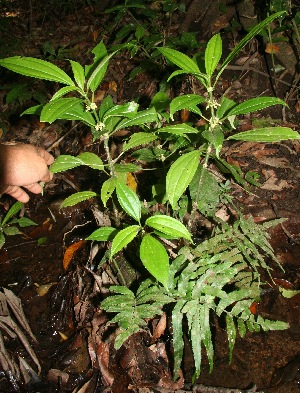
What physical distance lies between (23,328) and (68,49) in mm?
4345

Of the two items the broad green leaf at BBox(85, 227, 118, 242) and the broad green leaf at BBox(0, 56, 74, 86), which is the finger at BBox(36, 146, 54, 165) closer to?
the broad green leaf at BBox(85, 227, 118, 242)

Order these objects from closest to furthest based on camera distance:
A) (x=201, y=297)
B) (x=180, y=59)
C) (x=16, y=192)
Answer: (x=180, y=59), (x=201, y=297), (x=16, y=192)

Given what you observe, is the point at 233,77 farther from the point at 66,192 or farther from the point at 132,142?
the point at 132,142

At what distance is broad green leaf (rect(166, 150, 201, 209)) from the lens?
1.58 metres

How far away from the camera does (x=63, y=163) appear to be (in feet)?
6.28

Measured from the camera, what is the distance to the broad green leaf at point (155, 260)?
1.60 metres

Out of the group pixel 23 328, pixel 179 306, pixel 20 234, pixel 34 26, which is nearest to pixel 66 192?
pixel 20 234

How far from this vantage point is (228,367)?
217cm

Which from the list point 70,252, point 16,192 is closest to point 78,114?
point 16,192

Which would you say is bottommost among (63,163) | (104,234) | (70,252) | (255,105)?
(70,252)

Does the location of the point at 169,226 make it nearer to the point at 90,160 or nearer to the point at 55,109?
the point at 90,160

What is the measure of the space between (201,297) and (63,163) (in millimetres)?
1125

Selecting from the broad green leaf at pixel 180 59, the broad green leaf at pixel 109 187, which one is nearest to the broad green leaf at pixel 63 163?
the broad green leaf at pixel 109 187

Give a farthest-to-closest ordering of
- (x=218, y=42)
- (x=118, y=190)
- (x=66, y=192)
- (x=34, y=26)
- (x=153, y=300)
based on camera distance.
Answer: (x=34, y=26)
(x=66, y=192)
(x=153, y=300)
(x=118, y=190)
(x=218, y=42)
